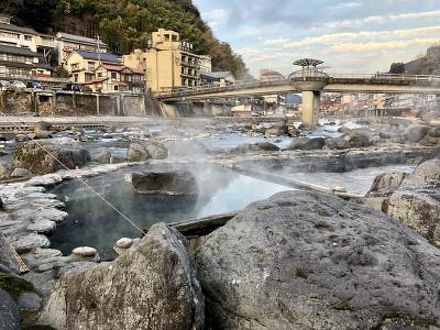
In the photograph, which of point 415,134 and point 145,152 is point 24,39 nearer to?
point 145,152

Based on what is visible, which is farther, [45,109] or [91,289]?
[45,109]

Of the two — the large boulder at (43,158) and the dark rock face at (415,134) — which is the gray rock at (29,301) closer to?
the large boulder at (43,158)

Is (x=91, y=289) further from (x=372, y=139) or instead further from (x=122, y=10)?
(x=122, y=10)

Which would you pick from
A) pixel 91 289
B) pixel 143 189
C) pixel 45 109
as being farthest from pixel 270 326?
pixel 45 109

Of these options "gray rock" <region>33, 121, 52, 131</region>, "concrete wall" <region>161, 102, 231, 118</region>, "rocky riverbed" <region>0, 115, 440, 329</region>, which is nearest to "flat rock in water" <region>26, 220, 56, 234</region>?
"rocky riverbed" <region>0, 115, 440, 329</region>

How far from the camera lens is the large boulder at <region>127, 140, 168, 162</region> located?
57.7 ft

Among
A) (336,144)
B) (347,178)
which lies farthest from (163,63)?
(347,178)

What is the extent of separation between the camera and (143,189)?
12.1 metres

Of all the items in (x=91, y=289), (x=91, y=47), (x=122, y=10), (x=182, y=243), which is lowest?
(x=91, y=289)

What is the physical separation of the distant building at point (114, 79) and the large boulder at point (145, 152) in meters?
43.4

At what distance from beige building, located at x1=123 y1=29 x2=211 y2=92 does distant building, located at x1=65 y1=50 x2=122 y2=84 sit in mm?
8193

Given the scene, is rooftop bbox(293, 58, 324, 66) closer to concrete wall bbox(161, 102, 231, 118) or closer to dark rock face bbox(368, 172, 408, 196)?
concrete wall bbox(161, 102, 231, 118)

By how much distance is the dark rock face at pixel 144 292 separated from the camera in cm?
316

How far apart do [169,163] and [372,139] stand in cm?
1857
